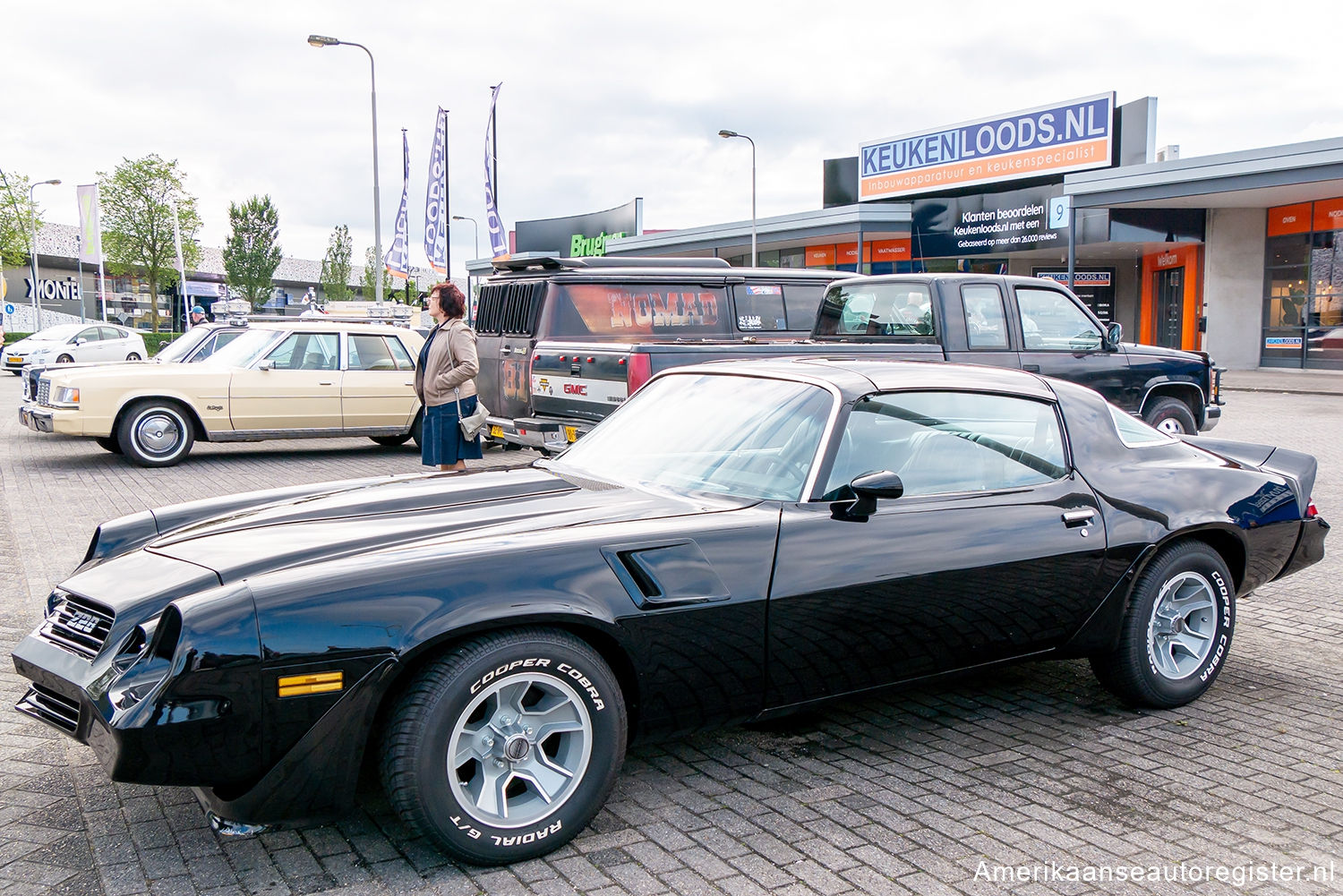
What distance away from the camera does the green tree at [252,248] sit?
64688 millimetres

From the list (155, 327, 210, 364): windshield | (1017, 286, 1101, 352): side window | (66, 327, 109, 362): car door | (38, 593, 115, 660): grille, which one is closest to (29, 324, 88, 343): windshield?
(66, 327, 109, 362): car door

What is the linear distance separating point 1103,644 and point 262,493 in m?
3.38

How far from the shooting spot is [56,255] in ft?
225

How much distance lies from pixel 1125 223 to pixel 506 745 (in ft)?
98.8

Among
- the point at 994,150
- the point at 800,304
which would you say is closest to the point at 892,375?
the point at 800,304

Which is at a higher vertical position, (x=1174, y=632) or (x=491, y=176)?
(x=491, y=176)

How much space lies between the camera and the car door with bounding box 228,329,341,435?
12.5 meters

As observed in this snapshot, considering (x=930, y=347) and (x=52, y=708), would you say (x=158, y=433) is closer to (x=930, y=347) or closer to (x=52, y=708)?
(x=930, y=347)

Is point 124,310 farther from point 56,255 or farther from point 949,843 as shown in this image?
point 949,843

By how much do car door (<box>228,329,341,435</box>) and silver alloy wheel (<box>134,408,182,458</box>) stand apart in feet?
2.10

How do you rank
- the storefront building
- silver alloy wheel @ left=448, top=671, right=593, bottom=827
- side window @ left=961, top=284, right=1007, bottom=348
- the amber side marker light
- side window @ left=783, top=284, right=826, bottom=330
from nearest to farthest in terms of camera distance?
the amber side marker light < silver alloy wheel @ left=448, top=671, right=593, bottom=827 < side window @ left=961, top=284, right=1007, bottom=348 < side window @ left=783, top=284, right=826, bottom=330 < the storefront building

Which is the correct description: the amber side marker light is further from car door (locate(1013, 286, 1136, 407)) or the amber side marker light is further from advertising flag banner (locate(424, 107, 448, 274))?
advertising flag banner (locate(424, 107, 448, 274))

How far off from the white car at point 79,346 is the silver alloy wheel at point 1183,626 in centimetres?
2791

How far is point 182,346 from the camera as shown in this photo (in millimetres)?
13562
